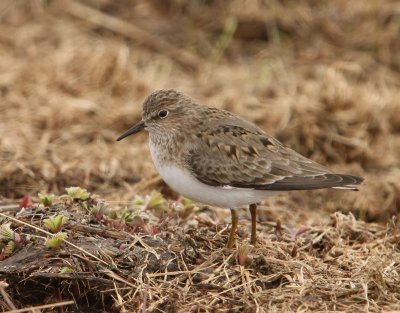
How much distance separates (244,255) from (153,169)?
296 centimetres

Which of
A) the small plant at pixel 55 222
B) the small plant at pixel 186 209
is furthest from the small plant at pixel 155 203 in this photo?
the small plant at pixel 55 222

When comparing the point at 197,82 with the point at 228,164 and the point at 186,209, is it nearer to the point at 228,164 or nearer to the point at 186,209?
the point at 186,209

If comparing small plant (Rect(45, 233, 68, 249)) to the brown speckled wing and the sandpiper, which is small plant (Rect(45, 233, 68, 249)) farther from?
the brown speckled wing

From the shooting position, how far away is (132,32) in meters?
11.6

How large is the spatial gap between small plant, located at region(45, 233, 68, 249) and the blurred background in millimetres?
1899

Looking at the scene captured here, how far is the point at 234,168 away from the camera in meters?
6.28

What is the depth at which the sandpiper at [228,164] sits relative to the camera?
6.18 metres

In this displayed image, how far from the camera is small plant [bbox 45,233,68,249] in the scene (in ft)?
17.6

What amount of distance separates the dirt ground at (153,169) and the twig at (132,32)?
3 centimetres

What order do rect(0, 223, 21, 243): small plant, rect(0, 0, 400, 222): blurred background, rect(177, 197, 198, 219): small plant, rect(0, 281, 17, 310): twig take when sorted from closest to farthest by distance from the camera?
rect(0, 281, 17, 310): twig
rect(0, 223, 21, 243): small plant
rect(177, 197, 198, 219): small plant
rect(0, 0, 400, 222): blurred background

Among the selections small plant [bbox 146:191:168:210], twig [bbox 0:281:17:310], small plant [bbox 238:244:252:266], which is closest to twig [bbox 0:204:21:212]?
small plant [bbox 146:191:168:210]

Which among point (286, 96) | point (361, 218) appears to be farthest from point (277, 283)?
point (286, 96)

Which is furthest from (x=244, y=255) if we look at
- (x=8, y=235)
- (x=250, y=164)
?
(x=8, y=235)

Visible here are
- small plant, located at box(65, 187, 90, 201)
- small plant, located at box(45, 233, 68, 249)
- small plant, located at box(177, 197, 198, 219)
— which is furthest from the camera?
→ small plant, located at box(177, 197, 198, 219)
